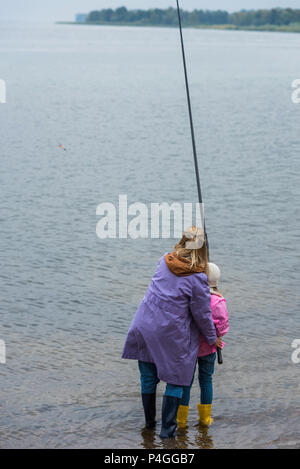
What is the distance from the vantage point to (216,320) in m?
4.40

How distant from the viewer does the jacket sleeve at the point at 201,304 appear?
4.18m

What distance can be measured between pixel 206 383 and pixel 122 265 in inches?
173

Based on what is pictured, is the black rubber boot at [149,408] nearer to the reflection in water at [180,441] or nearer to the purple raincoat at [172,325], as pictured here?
Result: the reflection in water at [180,441]

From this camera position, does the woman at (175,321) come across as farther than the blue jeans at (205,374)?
No

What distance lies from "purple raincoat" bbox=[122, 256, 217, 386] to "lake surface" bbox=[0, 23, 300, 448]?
465 millimetres

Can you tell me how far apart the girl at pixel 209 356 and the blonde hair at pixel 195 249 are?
0.51ft

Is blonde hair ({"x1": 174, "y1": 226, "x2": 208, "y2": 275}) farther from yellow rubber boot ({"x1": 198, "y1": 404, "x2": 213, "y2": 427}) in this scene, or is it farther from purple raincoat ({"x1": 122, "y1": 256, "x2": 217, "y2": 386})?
yellow rubber boot ({"x1": 198, "y1": 404, "x2": 213, "y2": 427})

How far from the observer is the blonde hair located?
4188mm
